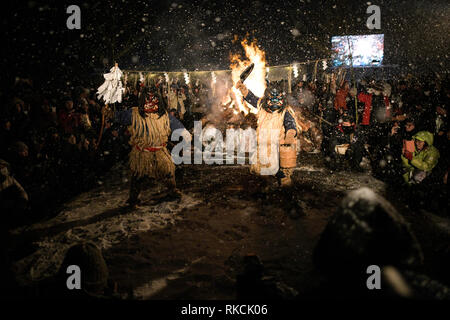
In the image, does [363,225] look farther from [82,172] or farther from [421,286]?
[82,172]

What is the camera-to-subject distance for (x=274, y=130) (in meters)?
5.64

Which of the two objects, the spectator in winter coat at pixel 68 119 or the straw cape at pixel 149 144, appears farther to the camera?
the spectator in winter coat at pixel 68 119

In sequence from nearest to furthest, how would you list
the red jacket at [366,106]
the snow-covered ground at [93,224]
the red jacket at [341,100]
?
the snow-covered ground at [93,224] → the red jacket at [366,106] → the red jacket at [341,100]

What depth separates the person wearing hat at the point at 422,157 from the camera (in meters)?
5.32

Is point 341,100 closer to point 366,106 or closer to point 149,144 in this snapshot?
point 366,106

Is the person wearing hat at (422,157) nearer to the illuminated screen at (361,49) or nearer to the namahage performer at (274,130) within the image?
the namahage performer at (274,130)

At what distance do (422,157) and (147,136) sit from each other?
5230 millimetres

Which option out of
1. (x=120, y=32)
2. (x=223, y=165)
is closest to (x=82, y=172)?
(x=223, y=165)

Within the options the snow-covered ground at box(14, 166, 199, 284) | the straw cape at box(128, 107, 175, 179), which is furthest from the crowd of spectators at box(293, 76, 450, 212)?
the straw cape at box(128, 107, 175, 179)

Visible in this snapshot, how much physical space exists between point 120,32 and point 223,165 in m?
9.54

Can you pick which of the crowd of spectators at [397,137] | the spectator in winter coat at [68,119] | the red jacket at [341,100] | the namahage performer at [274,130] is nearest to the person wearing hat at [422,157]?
the crowd of spectators at [397,137]

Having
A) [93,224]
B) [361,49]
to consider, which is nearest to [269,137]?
[93,224]

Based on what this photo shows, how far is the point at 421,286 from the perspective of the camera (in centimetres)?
111

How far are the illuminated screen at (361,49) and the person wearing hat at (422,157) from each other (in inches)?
855
